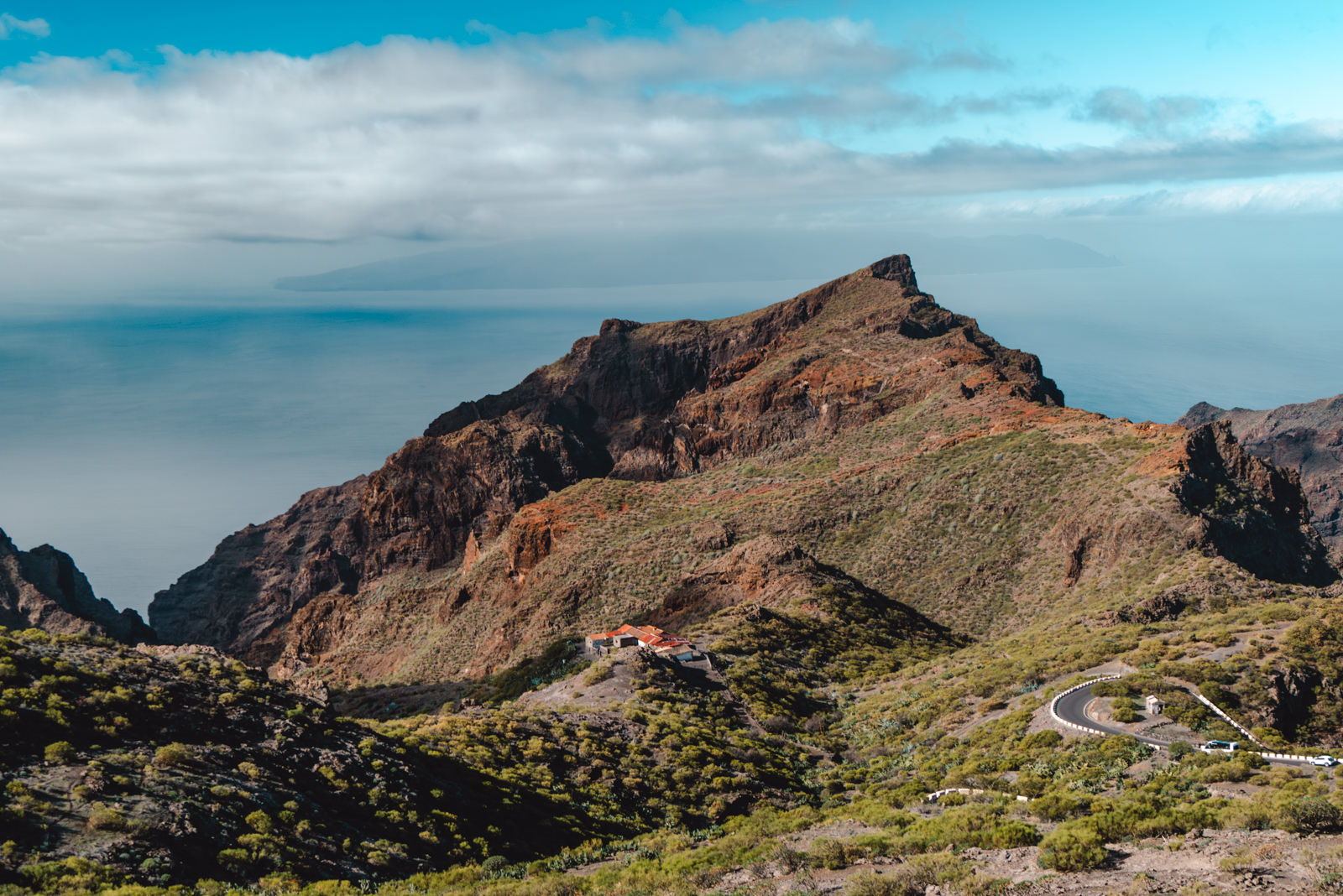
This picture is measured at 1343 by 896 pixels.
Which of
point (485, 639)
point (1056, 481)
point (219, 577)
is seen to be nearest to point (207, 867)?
point (485, 639)

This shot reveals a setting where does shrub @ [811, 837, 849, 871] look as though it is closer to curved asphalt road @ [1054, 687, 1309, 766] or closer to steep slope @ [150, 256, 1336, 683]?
curved asphalt road @ [1054, 687, 1309, 766]

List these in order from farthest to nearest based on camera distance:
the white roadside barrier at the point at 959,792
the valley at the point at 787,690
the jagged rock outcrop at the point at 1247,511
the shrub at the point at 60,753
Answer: the jagged rock outcrop at the point at 1247,511 → the white roadside barrier at the point at 959,792 → the shrub at the point at 60,753 → the valley at the point at 787,690

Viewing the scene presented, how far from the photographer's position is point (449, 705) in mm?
52156

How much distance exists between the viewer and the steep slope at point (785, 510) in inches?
2505

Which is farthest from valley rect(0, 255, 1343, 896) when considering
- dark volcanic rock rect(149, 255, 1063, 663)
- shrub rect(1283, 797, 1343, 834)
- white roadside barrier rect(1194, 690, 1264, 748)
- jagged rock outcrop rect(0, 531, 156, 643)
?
dark volcanic rock rect(149, 255, 1063, 663)

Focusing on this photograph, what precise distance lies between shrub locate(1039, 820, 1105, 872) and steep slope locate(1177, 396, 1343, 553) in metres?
129

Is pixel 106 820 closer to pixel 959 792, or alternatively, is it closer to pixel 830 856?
pixel 830 856

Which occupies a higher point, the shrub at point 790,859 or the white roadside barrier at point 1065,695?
the shrub at point 790,859

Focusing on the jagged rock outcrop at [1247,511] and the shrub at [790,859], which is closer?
the shrub at [790,859]

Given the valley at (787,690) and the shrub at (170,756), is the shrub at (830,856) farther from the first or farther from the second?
the shrub at (170,756)

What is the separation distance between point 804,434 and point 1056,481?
39914mm

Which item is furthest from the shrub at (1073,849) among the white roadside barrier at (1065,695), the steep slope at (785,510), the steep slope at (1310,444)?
the steep slope at (1310,444)

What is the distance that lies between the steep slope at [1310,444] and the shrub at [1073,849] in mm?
128629

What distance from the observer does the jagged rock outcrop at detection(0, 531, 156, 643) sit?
314 ft
